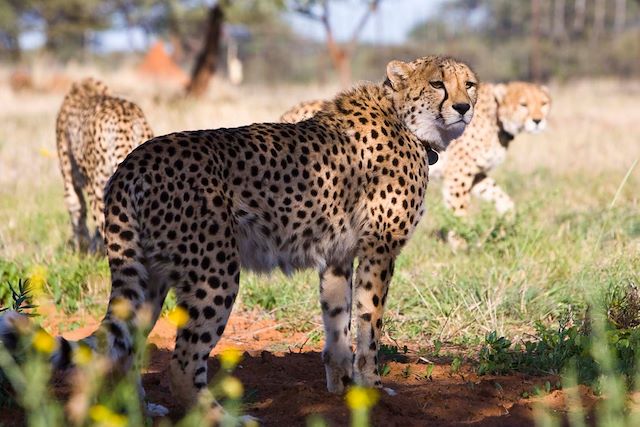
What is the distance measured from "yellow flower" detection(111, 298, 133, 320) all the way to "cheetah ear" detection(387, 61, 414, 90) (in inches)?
64.5

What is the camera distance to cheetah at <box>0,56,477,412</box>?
3.24 metres

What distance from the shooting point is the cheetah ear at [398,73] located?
4.22m

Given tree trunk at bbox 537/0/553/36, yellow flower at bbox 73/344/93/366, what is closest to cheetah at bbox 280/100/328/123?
yellow flower at bbox 73/344/93/366

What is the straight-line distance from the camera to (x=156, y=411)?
3.47 meters

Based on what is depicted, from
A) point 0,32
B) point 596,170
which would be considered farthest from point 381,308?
point 0,32

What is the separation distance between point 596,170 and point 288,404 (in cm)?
677

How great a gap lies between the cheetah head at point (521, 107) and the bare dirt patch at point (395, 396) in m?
3.93

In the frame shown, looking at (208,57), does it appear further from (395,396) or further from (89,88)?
(395,396)

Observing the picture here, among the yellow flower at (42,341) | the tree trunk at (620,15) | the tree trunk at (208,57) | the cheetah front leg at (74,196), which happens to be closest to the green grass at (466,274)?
the cheetah front leg at (74,196)

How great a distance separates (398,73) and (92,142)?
2.73m

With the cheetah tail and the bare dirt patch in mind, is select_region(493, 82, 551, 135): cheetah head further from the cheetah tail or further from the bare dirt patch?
the cheetah tail

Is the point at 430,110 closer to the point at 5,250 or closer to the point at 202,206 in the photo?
the point at 202,206

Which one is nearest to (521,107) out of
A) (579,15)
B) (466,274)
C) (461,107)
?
(466,274)

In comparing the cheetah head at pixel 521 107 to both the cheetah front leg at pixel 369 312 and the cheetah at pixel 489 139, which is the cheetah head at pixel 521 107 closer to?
the cheetah at pixel 489 139
